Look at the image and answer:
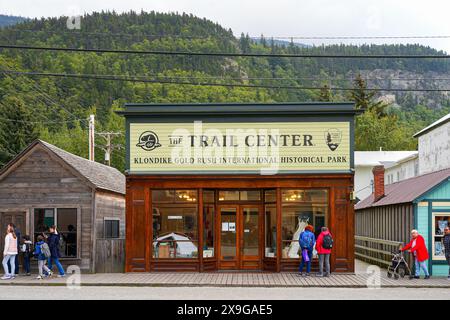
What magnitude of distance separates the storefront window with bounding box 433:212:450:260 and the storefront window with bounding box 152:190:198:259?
27.6 ft

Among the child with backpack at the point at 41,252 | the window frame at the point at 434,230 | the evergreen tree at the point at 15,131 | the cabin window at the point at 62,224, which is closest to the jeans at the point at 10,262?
the child with backpack at the point at 41,252

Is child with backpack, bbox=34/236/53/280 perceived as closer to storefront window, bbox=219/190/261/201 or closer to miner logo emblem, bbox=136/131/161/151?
miner logo emblem, bbox=136/131/161/151

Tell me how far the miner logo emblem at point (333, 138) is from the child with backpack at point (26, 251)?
36.6 feet

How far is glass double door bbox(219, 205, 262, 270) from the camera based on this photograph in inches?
997

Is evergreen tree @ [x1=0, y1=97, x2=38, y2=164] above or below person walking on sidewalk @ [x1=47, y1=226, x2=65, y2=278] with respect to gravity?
above

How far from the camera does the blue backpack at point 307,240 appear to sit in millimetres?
23781

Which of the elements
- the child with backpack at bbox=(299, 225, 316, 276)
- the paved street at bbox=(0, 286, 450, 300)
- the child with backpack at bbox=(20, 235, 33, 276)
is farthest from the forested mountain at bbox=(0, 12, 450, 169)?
the paved street at bbox=(0, 286, 450, 300)

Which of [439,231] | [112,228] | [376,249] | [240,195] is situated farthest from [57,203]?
[376,249]

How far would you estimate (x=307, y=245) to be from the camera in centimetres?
2377

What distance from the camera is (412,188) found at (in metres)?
27.4

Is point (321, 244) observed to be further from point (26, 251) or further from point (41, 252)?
point (26, 251)

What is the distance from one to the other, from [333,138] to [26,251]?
1155 cm

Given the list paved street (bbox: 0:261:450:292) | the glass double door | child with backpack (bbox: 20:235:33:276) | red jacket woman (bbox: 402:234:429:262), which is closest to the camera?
paved street (bbox: 0:261:450:292)

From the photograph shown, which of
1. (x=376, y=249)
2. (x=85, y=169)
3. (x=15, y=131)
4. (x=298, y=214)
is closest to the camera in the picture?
(x=298, y=214)
